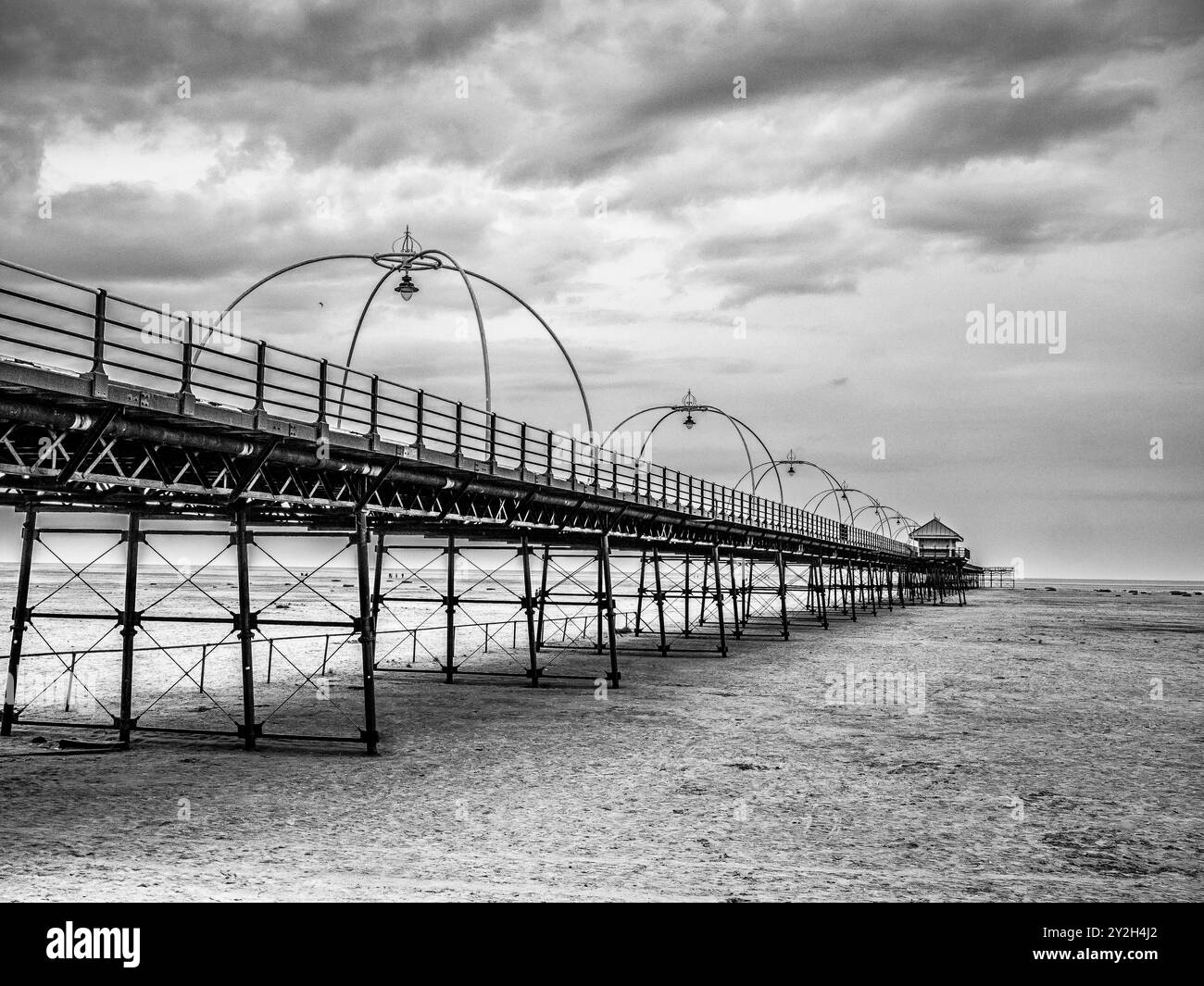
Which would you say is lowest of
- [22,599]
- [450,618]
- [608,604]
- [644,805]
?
[644,805]

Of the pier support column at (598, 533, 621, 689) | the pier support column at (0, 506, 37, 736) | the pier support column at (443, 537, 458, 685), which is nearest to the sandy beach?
the pier support column at (0, 506, 37, 736)

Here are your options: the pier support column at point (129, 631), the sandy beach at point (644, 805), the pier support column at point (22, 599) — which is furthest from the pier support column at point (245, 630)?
the pier support column at point (22, 599)

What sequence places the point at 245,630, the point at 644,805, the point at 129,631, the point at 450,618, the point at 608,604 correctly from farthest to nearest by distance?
the point at 608,604 < the point at 450,618 < the point at 129,631 < the point at 245,630 < the point at 644,805

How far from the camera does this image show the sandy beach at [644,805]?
418 inches

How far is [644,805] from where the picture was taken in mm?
14203

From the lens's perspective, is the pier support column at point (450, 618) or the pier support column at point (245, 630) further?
the pier support column at point (450, 618)

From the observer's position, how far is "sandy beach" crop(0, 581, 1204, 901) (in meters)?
10.6

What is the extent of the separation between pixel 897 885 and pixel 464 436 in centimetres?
1378

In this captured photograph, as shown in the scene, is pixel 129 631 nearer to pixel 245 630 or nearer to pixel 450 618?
pixel 245 630

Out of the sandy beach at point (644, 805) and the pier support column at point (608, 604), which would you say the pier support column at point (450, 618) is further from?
the pier support column at point (608, 604)

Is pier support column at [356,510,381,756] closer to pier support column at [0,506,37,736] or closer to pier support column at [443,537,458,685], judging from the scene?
pier support column at [0,506,37,736]

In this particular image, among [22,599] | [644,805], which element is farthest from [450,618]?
[644,805]

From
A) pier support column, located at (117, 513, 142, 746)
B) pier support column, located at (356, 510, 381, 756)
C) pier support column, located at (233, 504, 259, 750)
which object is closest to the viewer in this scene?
pier support column, located at (233, 504, 259, 750)

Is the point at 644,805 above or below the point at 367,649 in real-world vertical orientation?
below
